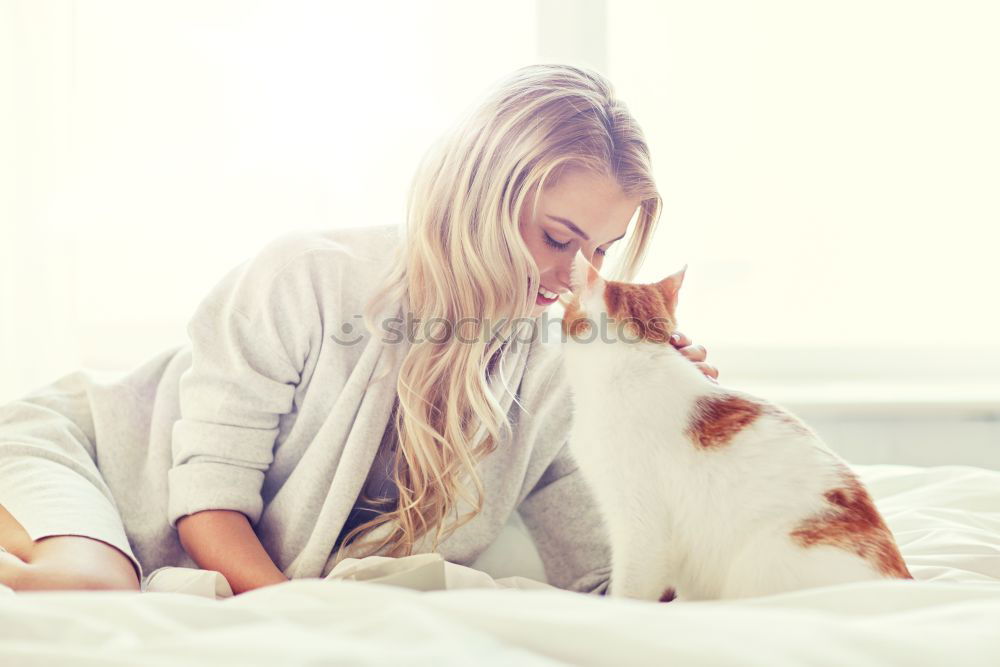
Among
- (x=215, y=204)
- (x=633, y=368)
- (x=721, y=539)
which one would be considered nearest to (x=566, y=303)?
(x=633, y=368)

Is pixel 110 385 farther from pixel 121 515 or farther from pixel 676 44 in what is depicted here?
pixel 676 44

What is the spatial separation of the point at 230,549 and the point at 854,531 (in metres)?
0.73

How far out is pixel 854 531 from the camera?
2.44ft

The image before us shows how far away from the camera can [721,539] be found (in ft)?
A: 2.62

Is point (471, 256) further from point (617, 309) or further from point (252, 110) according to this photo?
Answer: point (252, 110)

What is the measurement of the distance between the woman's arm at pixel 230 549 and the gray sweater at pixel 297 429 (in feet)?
0.06

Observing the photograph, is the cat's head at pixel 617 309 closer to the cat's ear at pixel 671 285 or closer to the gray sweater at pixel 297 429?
the cat's ear at pixel 671 285

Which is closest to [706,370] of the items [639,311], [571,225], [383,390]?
[639,311]

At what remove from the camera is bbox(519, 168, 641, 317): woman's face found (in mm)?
1103

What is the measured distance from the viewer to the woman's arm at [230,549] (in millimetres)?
996

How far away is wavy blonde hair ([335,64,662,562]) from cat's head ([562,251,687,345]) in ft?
0.47

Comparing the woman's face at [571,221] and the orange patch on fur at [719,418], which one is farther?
the woman's face at [571,221]

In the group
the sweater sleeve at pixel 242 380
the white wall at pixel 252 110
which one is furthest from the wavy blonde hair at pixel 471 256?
the white wall at pixel 252 110

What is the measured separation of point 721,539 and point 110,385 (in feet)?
3.17
